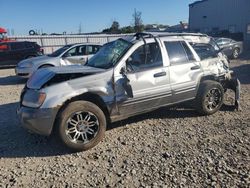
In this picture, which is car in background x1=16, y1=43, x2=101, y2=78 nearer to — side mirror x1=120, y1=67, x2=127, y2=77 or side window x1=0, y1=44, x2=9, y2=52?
side mirror x1=120, y1=67, x2=127, y2=77

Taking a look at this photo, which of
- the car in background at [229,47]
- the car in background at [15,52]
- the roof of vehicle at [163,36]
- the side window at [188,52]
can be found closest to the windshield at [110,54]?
the roof of vehicle at [163,36]

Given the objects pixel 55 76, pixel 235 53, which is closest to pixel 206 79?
pixel 55 76

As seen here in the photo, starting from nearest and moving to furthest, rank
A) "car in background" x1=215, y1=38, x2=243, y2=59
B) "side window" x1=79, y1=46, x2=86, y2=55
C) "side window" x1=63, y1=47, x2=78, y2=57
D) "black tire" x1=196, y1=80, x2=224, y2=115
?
"black tire" x1=196, y1=80, x2=224, y2=115, "side window" x1=63, y1=47, x2=78, y2=57, "side window" x1=79, y1=46, x2=86, y2=55, "car in background" x1=215, y1=38, x2=243, y2=59

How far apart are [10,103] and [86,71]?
3.85 m

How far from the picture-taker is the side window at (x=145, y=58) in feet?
16.3

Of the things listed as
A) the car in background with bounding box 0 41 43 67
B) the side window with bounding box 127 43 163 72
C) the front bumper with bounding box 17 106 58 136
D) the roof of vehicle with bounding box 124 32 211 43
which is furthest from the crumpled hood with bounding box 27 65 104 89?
the car in background with bounding box 0 41 43 67

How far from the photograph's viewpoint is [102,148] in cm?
462

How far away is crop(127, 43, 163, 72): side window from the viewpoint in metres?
4.96

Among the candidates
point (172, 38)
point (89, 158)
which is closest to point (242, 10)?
point (172, 38)

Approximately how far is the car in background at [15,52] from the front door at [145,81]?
13.8m

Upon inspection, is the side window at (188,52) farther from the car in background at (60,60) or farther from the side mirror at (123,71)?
the car in background at (60,60)

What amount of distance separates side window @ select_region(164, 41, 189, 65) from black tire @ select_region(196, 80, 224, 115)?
757 mm

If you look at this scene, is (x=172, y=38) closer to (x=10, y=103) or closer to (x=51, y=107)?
(x=51, y=107)

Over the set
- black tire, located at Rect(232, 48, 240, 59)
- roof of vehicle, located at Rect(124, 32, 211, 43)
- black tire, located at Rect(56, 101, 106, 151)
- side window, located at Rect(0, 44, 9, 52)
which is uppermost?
side window, located at Rect(0, 44, 9, 52)
